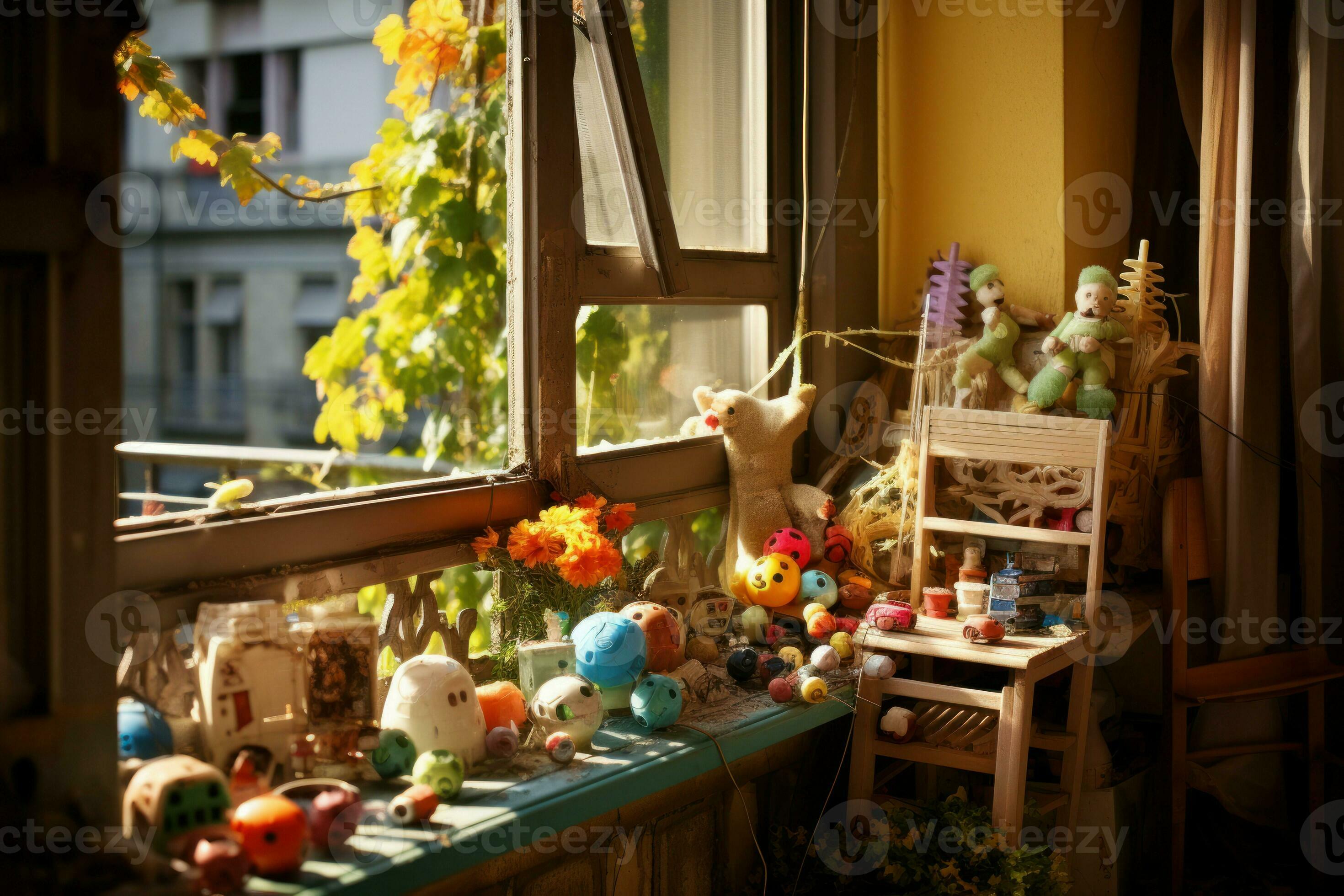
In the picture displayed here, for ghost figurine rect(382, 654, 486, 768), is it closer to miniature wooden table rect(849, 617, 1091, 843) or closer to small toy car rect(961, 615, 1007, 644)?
miniature wooden table rect(849, 617, 1091, 843)

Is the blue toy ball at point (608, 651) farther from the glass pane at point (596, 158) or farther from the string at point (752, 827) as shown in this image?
the glass pane at point (596, 158)

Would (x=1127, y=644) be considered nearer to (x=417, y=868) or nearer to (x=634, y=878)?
(x=634, y=878)

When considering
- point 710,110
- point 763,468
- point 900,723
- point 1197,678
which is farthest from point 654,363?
point 1197,678

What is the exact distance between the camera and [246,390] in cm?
627

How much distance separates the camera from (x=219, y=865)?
1310 millimetres

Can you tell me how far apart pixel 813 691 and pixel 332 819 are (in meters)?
1.00

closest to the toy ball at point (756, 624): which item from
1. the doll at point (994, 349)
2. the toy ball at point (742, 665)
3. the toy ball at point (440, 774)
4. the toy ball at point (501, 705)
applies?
the toy ball at point (742, 665)

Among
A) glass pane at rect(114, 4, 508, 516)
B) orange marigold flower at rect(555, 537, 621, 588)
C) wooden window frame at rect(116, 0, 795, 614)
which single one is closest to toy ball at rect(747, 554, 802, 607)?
wooden window frame at rect(116, 0, 795, 614)

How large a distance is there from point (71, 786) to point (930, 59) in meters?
2.72

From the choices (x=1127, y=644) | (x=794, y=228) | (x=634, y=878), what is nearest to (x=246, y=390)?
(x=794, y=228)

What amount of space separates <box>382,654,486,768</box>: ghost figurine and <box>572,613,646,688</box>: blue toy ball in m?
0.25

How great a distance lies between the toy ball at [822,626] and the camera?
2322mm

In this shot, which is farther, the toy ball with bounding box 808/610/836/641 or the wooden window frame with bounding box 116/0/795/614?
the toy ball with bounding box 808/610/836/641

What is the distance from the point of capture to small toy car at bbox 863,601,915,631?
90.6 inches
